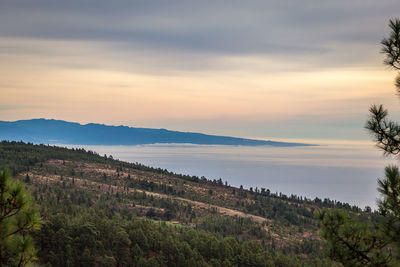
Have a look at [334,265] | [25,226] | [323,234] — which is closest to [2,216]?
[25,226]

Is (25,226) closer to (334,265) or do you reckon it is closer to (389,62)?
(334,265)

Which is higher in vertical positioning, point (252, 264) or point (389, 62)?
point (389, 62)

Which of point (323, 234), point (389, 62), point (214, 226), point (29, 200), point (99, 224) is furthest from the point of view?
point (214, 226)

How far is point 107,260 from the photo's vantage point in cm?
10369

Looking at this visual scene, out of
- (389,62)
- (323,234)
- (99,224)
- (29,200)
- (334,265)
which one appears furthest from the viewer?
(99,224)

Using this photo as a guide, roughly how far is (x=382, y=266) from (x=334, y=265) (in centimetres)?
209

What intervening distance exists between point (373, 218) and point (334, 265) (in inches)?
106

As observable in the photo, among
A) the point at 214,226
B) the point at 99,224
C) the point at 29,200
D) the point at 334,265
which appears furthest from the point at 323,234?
the point at 214,226

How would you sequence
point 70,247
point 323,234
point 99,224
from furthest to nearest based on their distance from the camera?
point 99,224 < point 70,247 < point 323,234

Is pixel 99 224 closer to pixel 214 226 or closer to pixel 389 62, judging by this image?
pixel 214 226

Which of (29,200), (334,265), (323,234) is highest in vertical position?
(29,200)

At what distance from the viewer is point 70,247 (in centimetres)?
10094

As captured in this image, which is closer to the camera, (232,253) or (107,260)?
(107,260)

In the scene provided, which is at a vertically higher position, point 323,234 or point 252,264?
point 323,234
